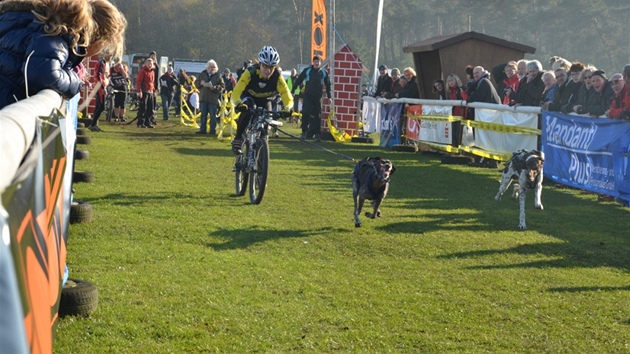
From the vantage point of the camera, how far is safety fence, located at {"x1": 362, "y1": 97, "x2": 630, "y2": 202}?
12.5 meters

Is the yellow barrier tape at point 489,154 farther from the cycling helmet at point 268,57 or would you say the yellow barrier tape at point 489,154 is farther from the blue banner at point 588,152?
the cycling helmet at point 268,57

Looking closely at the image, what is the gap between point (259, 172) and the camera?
11.3 m

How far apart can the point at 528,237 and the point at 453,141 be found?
32.1 ft

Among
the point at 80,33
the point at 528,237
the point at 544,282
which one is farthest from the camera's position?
the point at 528,237

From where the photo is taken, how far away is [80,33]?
16.9 feet

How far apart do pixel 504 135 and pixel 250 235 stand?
8873 millimetres

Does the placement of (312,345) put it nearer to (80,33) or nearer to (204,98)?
(80,33)

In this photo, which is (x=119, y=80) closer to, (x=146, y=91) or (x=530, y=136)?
(x=146, y=91)

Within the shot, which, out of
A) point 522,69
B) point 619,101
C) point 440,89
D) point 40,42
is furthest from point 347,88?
point 40,42

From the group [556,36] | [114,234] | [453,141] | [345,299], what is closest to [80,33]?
[345,299]

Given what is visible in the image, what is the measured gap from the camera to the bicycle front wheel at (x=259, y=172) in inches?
436

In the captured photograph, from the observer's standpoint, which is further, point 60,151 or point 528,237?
point 528,237

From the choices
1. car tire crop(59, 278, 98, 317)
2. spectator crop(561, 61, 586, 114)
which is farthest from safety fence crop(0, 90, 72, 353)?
spectator crop(561, 61, 586, 114)

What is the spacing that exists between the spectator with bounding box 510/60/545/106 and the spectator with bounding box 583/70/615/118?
2.59m
